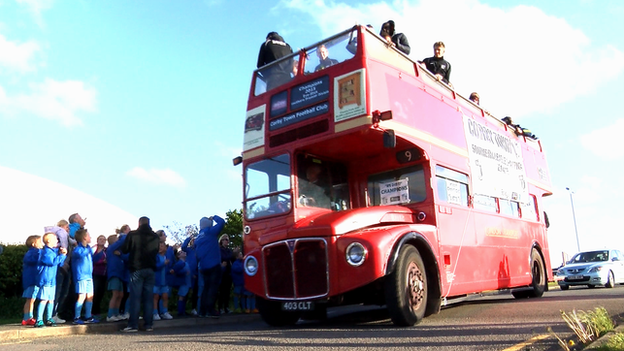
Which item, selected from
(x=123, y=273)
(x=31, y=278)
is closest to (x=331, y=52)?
(x=123, y=273)

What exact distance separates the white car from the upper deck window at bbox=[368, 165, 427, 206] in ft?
44.8

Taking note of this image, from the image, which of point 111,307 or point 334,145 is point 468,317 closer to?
point 334,145

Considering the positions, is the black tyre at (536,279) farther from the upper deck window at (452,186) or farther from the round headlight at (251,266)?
the round headlight at (251,266)

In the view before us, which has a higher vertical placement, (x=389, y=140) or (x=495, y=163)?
(x=495, y=163)

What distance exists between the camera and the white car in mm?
19328

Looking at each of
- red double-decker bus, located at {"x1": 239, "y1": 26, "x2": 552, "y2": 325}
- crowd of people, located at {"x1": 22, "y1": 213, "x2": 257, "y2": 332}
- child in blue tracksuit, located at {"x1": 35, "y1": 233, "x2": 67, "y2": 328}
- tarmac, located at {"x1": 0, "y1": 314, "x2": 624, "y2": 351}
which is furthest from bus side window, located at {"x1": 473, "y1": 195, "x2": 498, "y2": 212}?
child in blue tracksuit, located at {"x1": 35, "y1": 233, "x2": 67, "y2": 328}

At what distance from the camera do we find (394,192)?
8.72 meters

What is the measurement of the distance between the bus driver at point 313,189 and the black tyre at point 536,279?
6364 millimetres

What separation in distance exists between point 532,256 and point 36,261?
10085 millimetres

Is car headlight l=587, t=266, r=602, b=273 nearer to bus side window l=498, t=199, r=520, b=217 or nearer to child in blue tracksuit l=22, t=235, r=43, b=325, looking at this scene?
bus side window l=498, t=199, r=520, b=217

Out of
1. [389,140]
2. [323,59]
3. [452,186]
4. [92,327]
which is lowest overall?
[92,327]

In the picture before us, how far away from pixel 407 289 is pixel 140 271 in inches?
159

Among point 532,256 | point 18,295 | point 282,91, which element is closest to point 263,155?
point 282,91

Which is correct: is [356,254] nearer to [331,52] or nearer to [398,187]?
[398,187]
